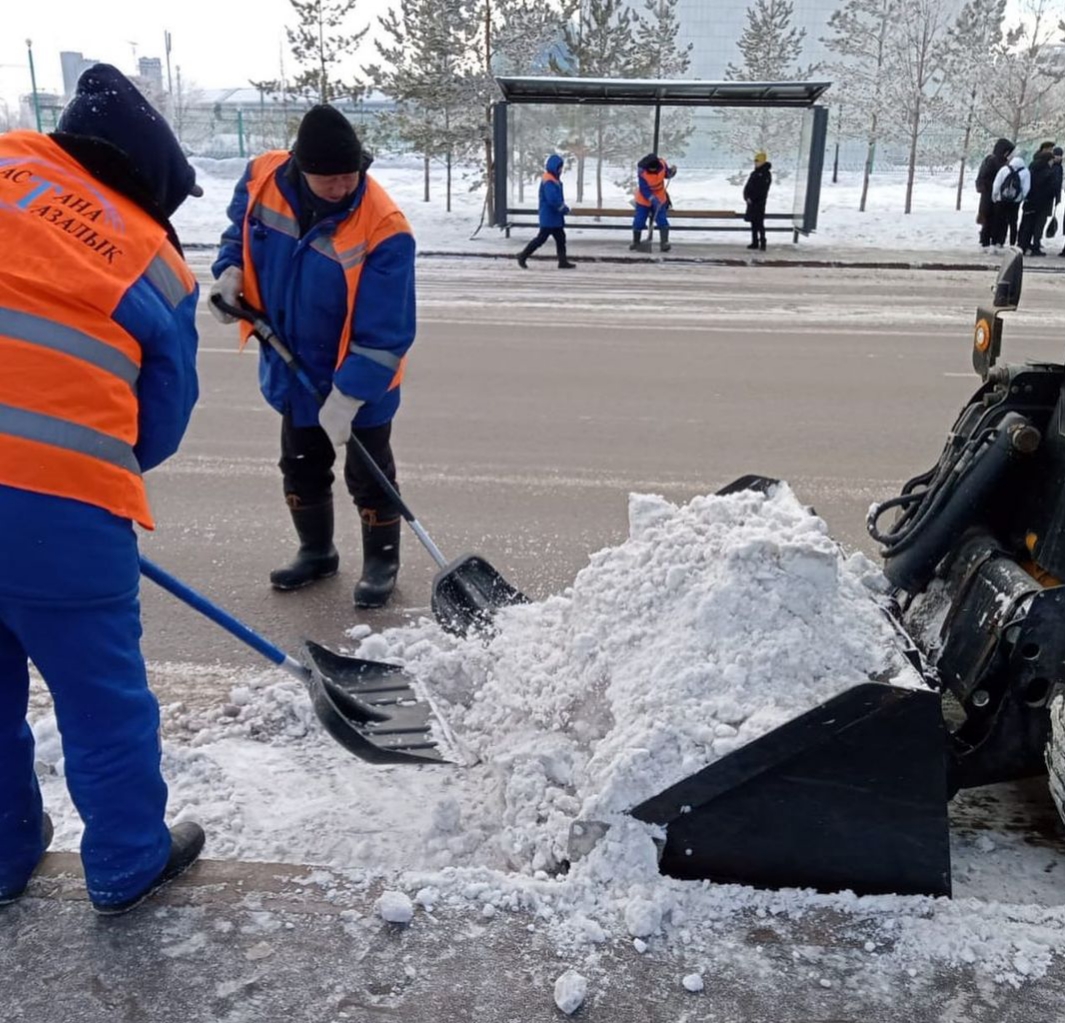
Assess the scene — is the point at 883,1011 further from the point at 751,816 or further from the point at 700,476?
the point at 700,476

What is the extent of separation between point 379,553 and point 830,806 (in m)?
2.55

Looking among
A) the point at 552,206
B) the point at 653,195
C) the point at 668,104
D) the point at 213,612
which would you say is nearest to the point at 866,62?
the point at 668,104

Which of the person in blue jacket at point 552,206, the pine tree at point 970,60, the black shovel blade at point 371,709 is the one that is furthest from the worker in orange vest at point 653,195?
the black shovel blade at point 371,709

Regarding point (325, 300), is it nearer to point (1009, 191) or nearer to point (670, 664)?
point (670, 664)

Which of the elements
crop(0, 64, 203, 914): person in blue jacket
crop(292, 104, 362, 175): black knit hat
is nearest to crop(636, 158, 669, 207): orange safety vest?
crop(292, 104, 362, 175): black knit hat

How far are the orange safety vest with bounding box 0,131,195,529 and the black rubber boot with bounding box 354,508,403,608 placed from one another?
2.19m

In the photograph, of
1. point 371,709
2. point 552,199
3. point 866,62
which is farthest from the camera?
point 866,62

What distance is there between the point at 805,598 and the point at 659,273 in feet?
45.1

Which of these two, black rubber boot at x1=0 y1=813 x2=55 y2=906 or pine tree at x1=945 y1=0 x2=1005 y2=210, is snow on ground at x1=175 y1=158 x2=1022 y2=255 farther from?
black rubber boot at x1=0 y1=813 x2=55 y2=906

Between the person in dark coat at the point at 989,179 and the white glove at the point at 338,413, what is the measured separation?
17.1 metres

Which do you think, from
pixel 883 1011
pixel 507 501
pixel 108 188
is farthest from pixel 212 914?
pixel 507 501

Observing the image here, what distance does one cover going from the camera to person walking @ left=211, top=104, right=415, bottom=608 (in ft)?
12.7

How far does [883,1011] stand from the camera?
2.11m

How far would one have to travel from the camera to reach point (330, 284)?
12.9ft
